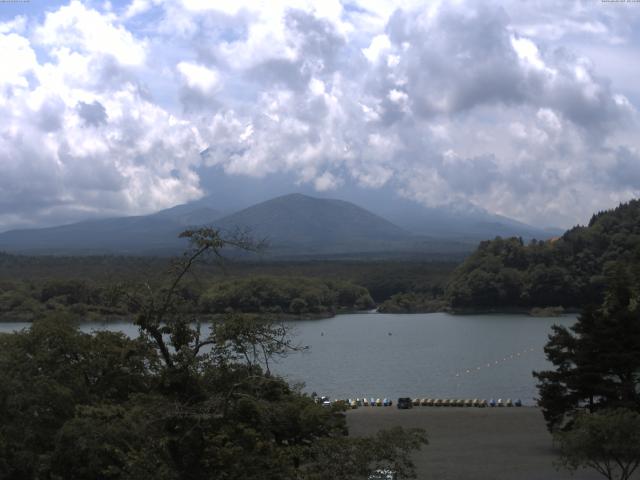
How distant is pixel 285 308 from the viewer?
65.1 m

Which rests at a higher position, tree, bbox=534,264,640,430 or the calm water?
tree, bbox=534,264,640,430

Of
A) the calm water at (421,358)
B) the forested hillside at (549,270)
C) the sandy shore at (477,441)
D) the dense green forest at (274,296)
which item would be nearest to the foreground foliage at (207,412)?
the sandy shore at (477,441)

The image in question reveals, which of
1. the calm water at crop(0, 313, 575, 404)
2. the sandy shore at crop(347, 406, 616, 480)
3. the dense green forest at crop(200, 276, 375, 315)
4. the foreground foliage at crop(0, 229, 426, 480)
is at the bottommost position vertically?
the calm water at crop(0, 313, 575, 404)

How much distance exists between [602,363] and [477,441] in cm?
373

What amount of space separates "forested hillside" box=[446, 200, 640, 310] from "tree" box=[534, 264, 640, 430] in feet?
155

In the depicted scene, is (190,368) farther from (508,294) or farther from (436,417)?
(508,294)

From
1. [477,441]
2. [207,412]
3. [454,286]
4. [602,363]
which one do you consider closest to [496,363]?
[477,441]

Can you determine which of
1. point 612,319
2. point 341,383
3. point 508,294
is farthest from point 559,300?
point 612,319

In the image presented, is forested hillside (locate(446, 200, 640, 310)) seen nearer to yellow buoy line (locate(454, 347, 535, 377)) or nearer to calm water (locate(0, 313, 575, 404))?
calm water (locate(0, 313, 575, 404))

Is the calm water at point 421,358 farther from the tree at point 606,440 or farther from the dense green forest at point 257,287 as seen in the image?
the tree at point 606,440

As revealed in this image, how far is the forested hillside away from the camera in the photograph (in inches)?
2584

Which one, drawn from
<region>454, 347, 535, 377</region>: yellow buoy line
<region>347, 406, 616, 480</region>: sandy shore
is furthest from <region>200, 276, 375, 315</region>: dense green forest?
<region>347, 406, 616, 480</region>: sandy shore

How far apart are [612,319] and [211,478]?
1232 cm

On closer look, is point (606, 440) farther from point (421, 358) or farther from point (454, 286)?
point (454, 286)
